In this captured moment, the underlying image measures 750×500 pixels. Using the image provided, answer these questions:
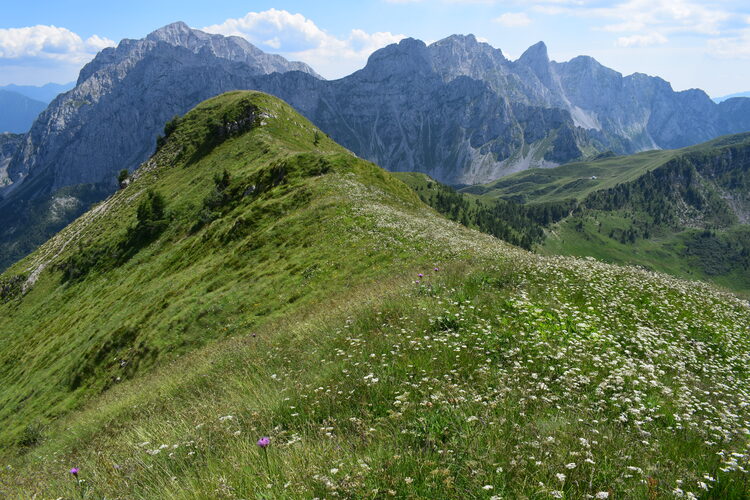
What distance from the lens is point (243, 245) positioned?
135 ft

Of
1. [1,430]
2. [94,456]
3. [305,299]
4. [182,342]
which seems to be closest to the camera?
[94,456]

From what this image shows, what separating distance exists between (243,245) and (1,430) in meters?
28.0

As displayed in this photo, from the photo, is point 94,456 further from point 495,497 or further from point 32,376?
point 32,376

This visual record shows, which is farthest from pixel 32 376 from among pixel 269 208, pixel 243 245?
pixel 269 208

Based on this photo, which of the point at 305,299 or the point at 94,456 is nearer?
the point at 94,456

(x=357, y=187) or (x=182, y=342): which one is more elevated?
(x=357, y=187)

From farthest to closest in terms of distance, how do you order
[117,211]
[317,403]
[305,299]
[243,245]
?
1. [117,211]
2. [243,245]
3. [305,299]
4. [317,403]

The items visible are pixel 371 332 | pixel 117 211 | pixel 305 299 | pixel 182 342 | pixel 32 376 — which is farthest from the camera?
pixel 117 211

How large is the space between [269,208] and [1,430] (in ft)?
108

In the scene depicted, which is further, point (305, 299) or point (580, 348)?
point (305, 299)

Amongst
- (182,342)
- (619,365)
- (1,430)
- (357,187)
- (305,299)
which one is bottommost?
→ (1,430)

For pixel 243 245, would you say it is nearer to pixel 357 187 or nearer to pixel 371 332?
pixel 357 187

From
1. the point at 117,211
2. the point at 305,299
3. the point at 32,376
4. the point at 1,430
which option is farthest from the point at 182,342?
the point at 117,211

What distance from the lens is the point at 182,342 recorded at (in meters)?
28.6
